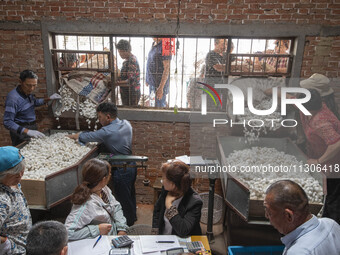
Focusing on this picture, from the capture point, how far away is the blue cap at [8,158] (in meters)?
2.13

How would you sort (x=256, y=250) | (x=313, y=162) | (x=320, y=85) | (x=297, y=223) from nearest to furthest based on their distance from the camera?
1. (x=297, y=223)
2. (x=256, y=250)
3. (x=313, y=162)
4. (x=320, y=85)

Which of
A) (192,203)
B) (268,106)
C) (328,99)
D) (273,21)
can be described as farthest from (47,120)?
(328,99)

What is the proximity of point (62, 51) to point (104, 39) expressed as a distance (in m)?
0.72

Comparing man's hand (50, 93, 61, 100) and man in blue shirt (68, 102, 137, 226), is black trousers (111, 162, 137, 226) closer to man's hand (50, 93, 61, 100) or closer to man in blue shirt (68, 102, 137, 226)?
man in blue shirt (68, 102, 137, 226)

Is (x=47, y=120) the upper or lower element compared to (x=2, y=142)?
upper

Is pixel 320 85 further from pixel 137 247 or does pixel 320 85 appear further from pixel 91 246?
pixel 91 246

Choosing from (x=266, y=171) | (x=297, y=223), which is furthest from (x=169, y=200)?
(x=266, y=171)

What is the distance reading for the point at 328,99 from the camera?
3463 mm

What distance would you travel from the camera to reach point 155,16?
4.34 metres

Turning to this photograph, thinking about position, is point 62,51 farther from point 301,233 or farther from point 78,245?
point 301,233

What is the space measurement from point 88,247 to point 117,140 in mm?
1794

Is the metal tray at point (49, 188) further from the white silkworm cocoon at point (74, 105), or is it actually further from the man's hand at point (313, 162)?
the man's hand at point (313, 162)

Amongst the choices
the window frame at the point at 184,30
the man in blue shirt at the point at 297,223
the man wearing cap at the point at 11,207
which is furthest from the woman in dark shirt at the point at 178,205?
Answer: the window frame at the point at 184,30

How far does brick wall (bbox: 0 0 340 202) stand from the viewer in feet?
13.8
